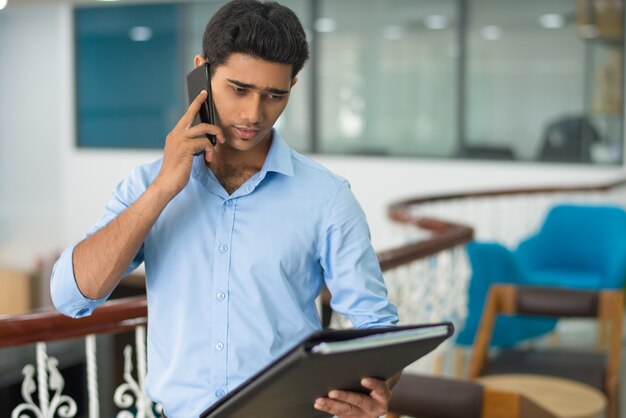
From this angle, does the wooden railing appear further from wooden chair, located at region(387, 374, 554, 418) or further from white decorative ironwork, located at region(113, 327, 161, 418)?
wooden chair, located at region(387, 374, 554, 418)

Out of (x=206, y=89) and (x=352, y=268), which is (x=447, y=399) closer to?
(x=352, y=268)

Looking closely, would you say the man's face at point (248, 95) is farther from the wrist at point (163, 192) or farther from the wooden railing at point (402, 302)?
the wooden railing at point (402, 302)

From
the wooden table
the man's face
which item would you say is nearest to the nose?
the man's face

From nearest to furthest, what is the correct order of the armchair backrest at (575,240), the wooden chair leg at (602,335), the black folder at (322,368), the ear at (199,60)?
the black folder at (322,368)
the ear at (199,60)
the wooden chair leg at (602,335)
the armchair backrest at (575,240)

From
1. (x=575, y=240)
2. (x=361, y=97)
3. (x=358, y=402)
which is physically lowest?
(x=575, y=240)

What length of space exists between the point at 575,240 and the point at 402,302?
9.88ft

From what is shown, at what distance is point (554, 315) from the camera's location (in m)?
3.82

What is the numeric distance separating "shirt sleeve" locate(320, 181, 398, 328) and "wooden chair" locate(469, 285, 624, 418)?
7.65 feet

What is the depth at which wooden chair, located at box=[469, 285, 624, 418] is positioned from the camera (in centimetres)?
366

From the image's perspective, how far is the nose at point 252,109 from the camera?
1360 mm

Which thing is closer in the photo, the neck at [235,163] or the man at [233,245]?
the man at [233,245]

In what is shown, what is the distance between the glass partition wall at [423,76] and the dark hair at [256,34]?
743cm

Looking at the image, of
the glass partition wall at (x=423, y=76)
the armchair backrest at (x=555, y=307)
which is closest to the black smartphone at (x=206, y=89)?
the armchair backrest at (x=555, y=307)

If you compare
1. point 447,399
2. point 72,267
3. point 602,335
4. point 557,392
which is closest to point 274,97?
point 72,267
